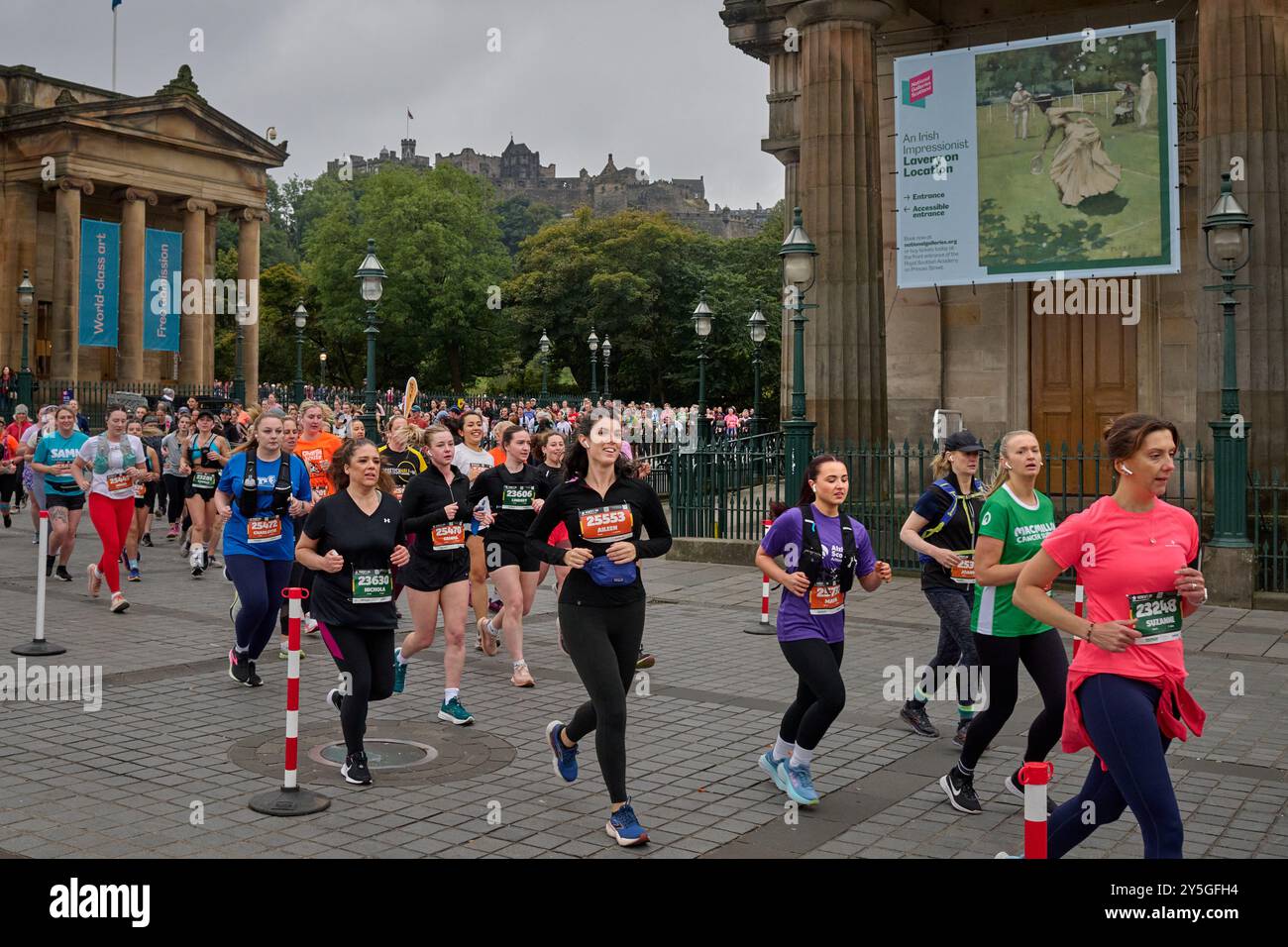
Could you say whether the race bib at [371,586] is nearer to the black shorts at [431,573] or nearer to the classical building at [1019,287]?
the black shorts at [431,573]

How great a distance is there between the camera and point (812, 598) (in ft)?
22.7

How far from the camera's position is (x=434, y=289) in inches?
2761

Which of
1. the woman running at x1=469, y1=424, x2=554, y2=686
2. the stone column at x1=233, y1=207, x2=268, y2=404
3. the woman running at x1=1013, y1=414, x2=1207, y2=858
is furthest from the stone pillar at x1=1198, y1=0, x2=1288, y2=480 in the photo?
the stone column at x1=233, y1=207, x2=268, y2=404

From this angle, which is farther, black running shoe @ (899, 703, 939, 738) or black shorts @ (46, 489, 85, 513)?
black shorts @ (46, 489, 85, 513)

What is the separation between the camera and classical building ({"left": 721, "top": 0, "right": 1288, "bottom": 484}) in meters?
16.3

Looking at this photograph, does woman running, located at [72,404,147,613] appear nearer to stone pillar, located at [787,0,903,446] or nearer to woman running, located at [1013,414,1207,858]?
stone pillar, located at [787,0,903,446]

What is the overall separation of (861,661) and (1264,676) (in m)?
3.29

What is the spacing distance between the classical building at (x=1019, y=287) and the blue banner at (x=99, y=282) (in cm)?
3482

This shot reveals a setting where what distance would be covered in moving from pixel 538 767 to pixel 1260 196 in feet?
42.8

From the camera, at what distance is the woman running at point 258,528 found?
31.4ft

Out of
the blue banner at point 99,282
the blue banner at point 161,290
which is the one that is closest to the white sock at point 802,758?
the blue banner at point 99,282

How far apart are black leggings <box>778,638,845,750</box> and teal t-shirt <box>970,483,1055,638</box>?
2.67 ft

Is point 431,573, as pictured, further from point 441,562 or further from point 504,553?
point 504,553

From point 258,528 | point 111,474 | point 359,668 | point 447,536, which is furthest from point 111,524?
point 359,668
